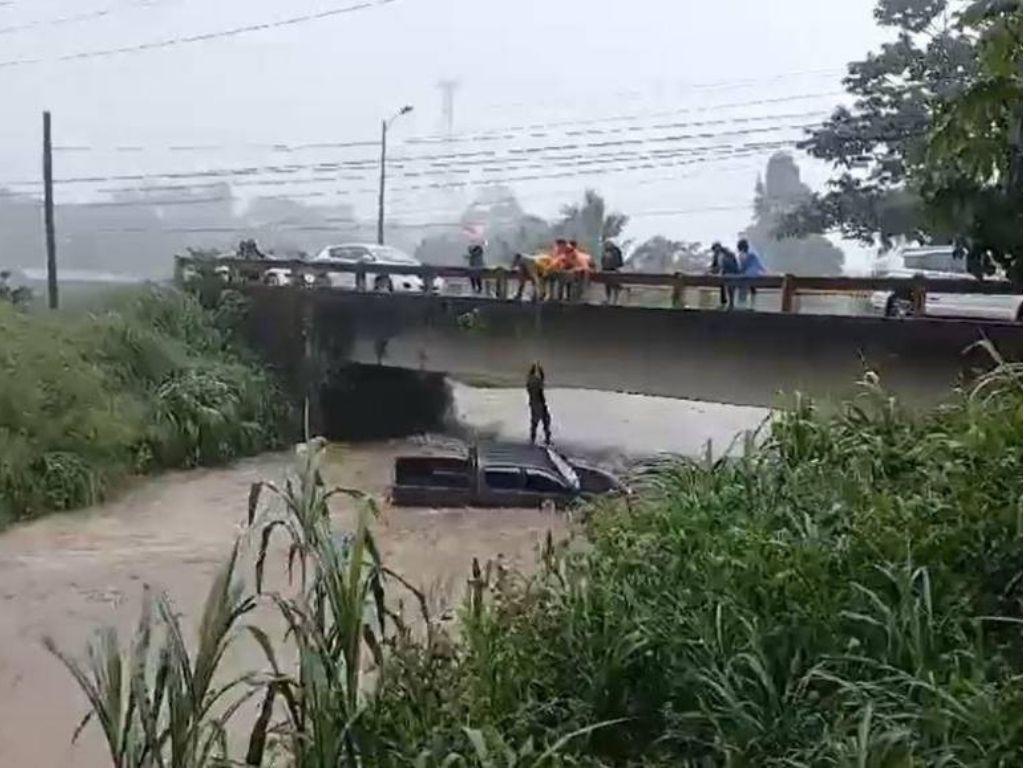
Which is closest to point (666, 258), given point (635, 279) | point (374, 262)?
point (635, 279)

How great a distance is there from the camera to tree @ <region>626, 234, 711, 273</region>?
6.02 m

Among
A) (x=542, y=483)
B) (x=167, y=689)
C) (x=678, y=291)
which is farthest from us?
(x=678, y=291)

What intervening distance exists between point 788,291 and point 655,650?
3999mm

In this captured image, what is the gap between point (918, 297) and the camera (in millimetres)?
4965

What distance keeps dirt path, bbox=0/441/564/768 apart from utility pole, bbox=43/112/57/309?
1.30m

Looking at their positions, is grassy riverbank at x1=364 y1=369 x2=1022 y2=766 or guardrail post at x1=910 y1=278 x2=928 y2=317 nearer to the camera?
grassy riverbank at x1=364 y1=369 x2=1022 y2=766

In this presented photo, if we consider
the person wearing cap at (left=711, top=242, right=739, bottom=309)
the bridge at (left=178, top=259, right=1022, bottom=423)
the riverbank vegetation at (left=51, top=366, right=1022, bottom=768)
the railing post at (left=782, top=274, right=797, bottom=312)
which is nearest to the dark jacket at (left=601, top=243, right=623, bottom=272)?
the bridge at (left=178, top=259, right=1022, bottom=423)

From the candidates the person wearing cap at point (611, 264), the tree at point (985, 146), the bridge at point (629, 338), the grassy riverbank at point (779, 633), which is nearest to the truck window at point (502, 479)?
the bridge at point (629, 338)

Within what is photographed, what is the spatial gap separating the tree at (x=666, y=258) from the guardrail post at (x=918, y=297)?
3.72ft

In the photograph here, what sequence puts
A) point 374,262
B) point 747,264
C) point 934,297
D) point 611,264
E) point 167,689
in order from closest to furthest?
point 167,689, point 934,297, point 747,264, point 611,264, point 374,262

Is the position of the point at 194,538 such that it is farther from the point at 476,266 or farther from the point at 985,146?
the point at 985,146

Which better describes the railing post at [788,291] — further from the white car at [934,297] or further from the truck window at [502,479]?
the truck window at [502,479]

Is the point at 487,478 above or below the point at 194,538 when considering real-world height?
above

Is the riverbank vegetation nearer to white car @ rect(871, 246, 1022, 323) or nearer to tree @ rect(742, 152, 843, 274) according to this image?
white car @ rect(871, 246, 1022, 323)
